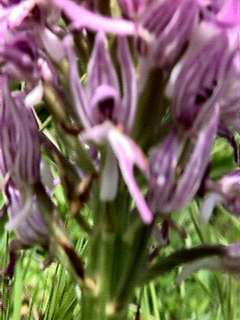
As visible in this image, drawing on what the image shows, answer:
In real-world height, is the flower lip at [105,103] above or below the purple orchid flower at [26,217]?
above

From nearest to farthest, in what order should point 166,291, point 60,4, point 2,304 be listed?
1. point 60,4
2. point 2,304
3. point 166,291

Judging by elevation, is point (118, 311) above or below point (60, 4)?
below

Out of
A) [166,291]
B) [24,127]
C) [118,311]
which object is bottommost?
[166,291]

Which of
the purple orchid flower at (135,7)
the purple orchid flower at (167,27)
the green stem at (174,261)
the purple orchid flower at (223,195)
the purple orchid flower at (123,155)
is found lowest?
the green stem at (174,261)

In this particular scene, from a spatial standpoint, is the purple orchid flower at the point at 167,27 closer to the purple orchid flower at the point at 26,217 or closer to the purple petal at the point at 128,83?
the purple petal at the point at 128,83

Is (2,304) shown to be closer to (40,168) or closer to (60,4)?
(40,168)

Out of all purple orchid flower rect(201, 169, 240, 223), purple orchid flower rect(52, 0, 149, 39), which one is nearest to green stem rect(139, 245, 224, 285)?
purple orchid flower rect(201, 169, 240, 223)

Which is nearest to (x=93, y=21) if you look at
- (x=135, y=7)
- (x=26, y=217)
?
(x=135, y=7)

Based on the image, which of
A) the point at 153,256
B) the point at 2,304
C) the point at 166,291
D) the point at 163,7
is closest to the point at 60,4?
the point at 163,7

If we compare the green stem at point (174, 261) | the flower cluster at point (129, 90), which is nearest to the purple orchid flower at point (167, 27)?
the flower cluster at point (129, 90)
